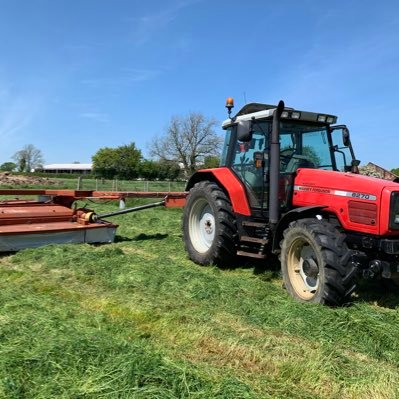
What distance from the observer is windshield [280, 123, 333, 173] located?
629cm

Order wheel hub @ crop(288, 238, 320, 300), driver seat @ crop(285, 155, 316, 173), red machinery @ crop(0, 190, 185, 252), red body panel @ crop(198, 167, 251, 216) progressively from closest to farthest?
wheel hub @ crop(288, 238, 320, 300) < driver seat @ crop(285, 155, 316, 173) < red body panel @ crop(198, 167, 251, 216) < red machinery @ crop(0, 190, 185, 252)

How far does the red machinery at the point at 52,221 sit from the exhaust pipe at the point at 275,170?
3.53 meters

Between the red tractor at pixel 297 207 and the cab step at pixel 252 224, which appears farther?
the cab step at pixel 252 224

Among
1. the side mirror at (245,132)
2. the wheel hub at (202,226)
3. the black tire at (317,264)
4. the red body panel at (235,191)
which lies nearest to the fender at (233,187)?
the red body panel at (235,191)

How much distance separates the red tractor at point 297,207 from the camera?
478 cm

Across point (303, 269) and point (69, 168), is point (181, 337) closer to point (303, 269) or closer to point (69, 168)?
point (303, 269)

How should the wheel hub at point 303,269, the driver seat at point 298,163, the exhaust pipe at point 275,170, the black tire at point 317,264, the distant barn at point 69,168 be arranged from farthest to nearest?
the distant barn at point 69,168 → the driver seat at point 298,163 → the exhaust pipe at point 275,170 → the wheel hub at point 303,269 → the black tire at point 317,264

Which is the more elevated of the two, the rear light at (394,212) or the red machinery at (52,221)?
the rear light at (394,212)

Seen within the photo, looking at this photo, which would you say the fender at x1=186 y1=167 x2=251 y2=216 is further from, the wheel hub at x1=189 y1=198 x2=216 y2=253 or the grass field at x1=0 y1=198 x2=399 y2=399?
the grass field at x1=0 y1=198 x2=399 y2=399

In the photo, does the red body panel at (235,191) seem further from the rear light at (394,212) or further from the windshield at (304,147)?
the rear light at (394,212)

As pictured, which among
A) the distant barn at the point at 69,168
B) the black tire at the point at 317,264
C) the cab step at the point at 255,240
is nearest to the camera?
the black tire at the point at 317,264

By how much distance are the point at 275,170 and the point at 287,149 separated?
0.68 metres

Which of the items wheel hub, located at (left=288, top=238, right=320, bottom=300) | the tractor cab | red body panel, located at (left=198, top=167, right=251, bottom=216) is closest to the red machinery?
red body panel, located at (left=198, top=167, right=251, bottom=216)

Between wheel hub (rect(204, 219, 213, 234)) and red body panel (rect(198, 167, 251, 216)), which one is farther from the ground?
red body panel (rect(198, 167, 251, 216))
